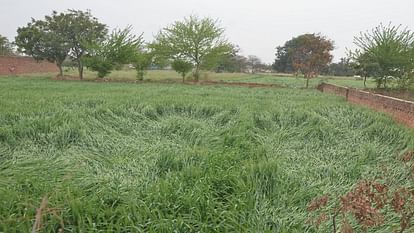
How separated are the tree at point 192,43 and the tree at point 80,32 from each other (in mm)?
5127

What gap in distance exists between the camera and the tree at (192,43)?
24.6 metres

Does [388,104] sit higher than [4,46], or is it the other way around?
[4,46]

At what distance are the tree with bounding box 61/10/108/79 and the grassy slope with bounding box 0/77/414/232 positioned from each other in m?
19.1

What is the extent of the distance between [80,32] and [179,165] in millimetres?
24350

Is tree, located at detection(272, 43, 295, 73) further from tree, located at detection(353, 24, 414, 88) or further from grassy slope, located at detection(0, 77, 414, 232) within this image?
grassy slope, located at detection(0, 77, 414, 232)

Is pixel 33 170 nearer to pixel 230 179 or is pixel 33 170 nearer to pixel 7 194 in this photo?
pixel 7 194

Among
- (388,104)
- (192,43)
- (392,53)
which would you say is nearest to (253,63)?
(192,43)

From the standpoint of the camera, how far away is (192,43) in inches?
973

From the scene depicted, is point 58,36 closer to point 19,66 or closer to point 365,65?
point 19,66

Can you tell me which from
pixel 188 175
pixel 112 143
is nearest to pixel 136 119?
pixel 112 143

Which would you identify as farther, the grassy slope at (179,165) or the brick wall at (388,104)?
the brick wall at (388,104)

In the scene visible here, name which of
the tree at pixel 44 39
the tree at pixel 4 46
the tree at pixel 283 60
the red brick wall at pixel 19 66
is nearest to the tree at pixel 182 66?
the tree at pixel 44 39

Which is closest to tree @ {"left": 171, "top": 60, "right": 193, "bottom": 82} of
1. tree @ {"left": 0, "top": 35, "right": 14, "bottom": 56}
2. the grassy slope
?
the grassy slope

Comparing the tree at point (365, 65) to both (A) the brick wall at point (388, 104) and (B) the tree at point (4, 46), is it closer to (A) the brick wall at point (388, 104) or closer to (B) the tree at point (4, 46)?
(A) the brick wall at point (388, 104)
